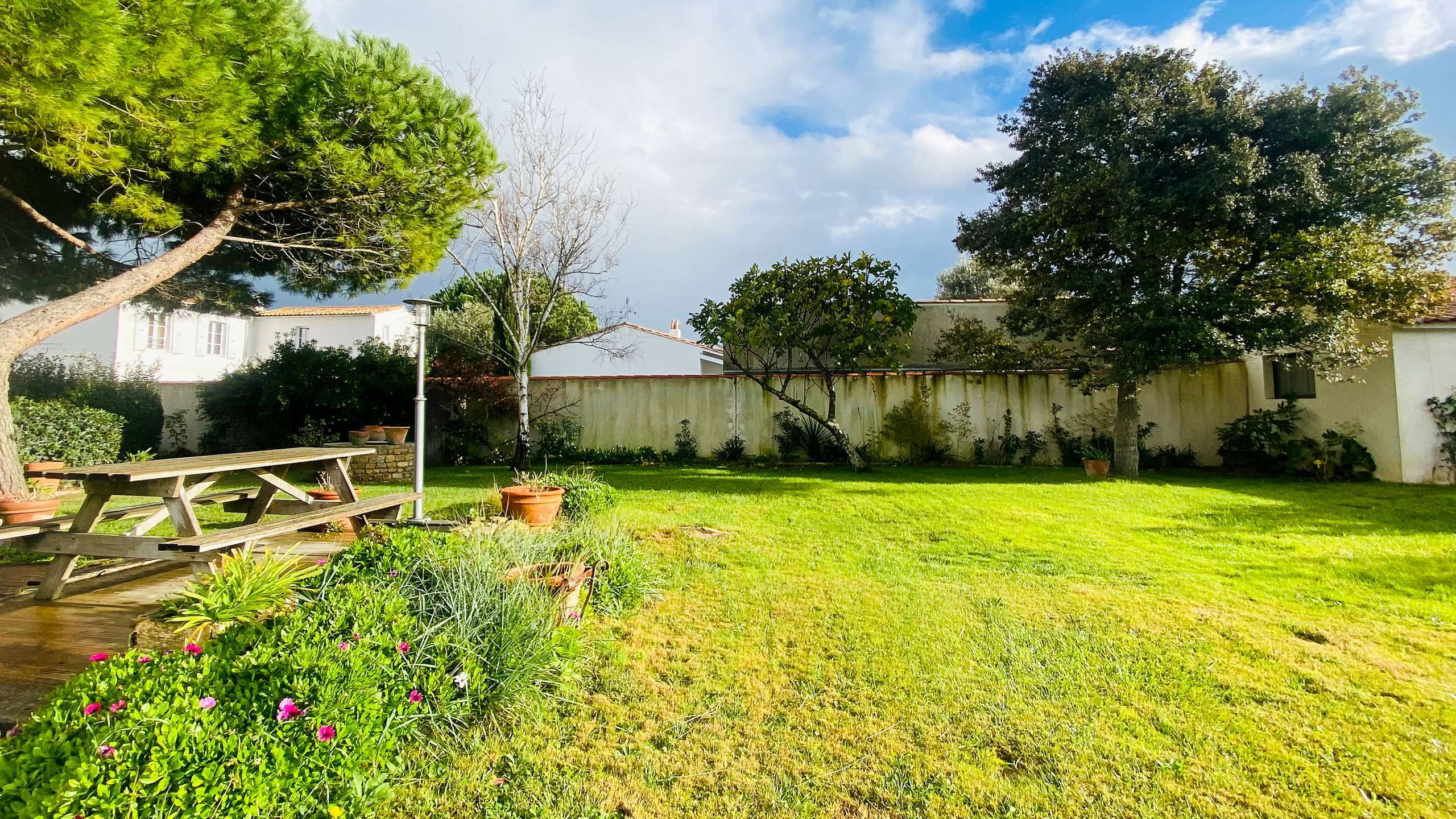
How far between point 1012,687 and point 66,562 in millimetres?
5497

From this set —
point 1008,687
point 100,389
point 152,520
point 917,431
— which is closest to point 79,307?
point 152,520

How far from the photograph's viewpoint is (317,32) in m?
7.61

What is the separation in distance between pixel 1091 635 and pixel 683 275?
38.6 ft

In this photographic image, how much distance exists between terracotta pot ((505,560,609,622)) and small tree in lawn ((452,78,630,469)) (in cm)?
671

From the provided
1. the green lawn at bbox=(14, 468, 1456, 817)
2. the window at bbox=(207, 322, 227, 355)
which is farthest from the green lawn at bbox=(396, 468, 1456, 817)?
the window at bbox=(207, 322, 227, 355)

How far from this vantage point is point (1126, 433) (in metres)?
10.2

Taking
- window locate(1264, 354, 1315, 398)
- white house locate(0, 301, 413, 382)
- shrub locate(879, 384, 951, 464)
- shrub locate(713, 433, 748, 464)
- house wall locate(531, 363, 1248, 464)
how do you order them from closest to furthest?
window locate(1264, 354, 1315, 398) < house wall locate(531, 363, 1248, 464) < shrub locate(879, 384, 951, 464) < shrub locate(713, 433, 748, 464) < white house locate(0, 301, 413, 382)

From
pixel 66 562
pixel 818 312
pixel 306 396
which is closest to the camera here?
pixel 66 562

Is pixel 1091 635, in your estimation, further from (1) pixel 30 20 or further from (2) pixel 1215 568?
(1) pixel 30 20

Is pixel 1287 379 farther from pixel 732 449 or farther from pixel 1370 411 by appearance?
pixel 732 449

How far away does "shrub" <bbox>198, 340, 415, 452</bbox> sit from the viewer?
37.4ft

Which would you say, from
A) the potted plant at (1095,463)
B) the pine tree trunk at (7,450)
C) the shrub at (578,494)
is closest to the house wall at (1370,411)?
the potted plant at (1095,463)

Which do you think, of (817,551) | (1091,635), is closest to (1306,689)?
(1091,635)

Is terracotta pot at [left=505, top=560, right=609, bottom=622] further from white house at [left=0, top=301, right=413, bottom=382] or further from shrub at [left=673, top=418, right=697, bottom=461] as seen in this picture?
white house at [left=0, top=301, right=413, bottom=382]
